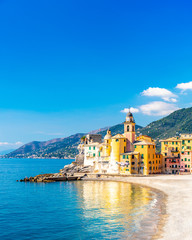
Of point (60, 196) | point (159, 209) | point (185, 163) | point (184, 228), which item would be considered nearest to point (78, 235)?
point (184, 228)

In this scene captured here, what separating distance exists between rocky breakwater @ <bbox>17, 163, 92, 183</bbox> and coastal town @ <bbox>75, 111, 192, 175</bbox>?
16.2ft

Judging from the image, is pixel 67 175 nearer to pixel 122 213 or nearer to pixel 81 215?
pixel 81 215

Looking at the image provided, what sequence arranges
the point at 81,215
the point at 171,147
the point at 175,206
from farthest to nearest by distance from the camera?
the point at 171,147 < the point at 175,206 < the point at 81,215

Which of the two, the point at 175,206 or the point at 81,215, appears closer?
the point at 81,215

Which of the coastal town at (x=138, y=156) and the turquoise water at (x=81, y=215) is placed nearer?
the turquoise water at (x=81, y=215)

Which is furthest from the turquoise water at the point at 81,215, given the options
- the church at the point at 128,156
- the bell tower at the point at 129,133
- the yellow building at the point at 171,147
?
the yellow building at the point at 171,147

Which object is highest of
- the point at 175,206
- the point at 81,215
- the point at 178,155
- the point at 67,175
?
the point at 178,155

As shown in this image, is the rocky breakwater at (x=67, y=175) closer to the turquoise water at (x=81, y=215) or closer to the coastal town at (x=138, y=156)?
the coastal town at (x=138, y=156)

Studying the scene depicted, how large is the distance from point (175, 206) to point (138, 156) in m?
51.2

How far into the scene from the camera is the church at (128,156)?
99.2 m

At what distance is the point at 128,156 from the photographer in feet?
324

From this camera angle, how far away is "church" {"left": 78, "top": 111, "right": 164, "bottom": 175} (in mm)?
99250

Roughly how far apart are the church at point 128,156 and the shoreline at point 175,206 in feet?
31.9

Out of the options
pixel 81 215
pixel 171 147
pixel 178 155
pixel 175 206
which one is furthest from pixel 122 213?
pixel 171 147
